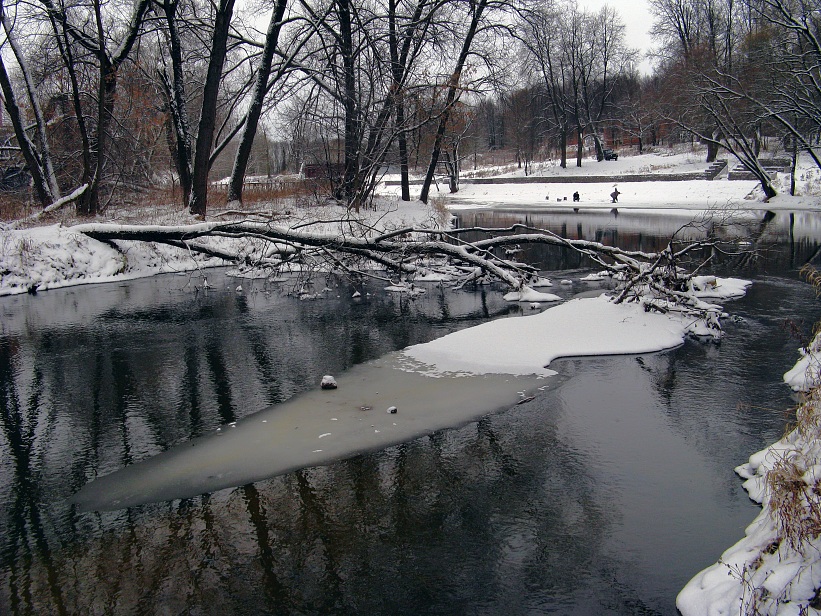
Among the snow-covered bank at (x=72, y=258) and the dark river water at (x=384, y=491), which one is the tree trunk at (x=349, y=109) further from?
the dark river water at (x=384, y=491)

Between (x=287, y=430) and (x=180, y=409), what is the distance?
1.68m

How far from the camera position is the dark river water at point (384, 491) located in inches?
168

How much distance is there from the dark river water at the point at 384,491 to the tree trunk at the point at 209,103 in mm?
10508

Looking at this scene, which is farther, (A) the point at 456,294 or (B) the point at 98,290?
(B) the point at 98,290

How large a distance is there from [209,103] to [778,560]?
19867 millimetres

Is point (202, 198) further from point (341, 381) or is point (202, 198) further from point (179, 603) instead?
point (179, 603)

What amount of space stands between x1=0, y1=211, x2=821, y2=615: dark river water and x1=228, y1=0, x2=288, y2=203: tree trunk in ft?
43.3

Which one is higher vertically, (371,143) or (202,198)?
(371,143)

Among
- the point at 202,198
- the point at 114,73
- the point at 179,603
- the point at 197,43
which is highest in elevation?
the point at 197,43

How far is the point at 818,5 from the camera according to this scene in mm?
31297

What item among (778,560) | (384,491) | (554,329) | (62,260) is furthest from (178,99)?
(778,560)

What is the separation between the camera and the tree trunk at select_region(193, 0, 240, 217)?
19.5 meters

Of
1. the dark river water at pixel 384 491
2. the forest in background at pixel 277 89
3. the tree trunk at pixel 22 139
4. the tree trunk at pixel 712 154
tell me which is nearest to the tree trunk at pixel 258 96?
the forest in background at pixel 277 89

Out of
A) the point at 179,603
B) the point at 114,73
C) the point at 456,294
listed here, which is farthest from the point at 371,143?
the point at 179,603
